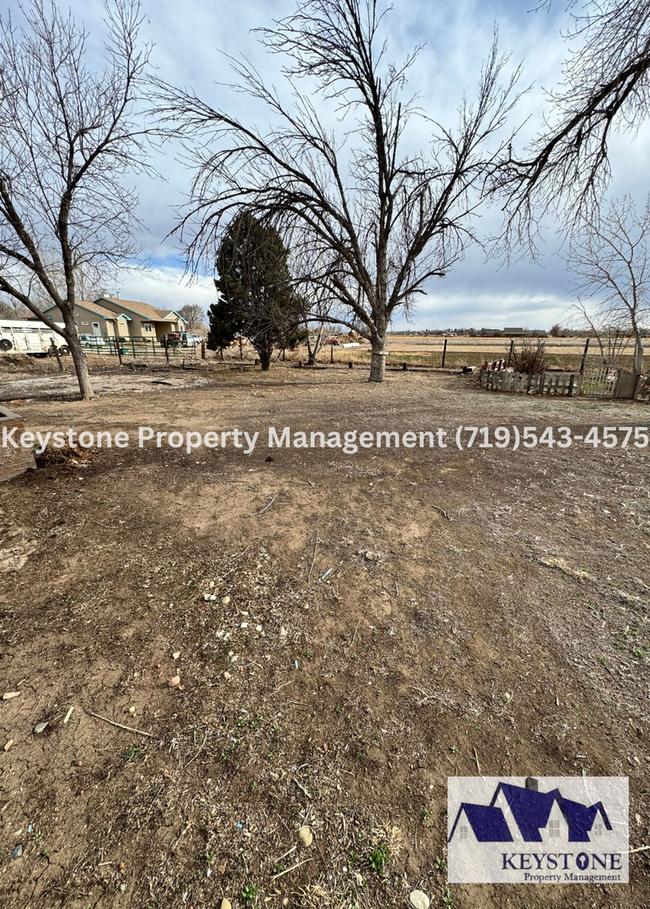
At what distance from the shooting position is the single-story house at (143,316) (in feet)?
142

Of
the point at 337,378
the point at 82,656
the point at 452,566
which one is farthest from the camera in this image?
the point at 337,378

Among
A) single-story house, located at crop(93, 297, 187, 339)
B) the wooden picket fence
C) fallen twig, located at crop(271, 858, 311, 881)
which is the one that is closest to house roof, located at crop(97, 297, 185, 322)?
single-story house, located at crop(93, 297, 187, 339)

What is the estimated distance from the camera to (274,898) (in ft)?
3.60

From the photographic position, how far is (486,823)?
131 cm

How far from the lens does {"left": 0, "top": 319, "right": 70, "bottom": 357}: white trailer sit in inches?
909

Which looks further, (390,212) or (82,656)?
(390,212)

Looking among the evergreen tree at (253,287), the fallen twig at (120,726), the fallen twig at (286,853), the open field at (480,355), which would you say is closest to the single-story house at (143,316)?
the open field at (480,355)

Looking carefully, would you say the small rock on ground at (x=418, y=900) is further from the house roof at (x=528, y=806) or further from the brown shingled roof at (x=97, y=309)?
the brown shingled roof at (x=97, y=309)

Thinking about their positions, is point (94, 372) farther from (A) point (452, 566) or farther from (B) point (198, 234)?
(A) point (452, 566)

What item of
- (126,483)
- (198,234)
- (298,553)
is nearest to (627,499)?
(298,553)

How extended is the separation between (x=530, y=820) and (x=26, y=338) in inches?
1275

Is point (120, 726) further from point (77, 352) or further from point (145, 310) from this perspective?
point (145, 310)

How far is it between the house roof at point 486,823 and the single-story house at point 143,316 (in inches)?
1862

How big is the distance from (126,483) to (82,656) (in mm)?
2541
